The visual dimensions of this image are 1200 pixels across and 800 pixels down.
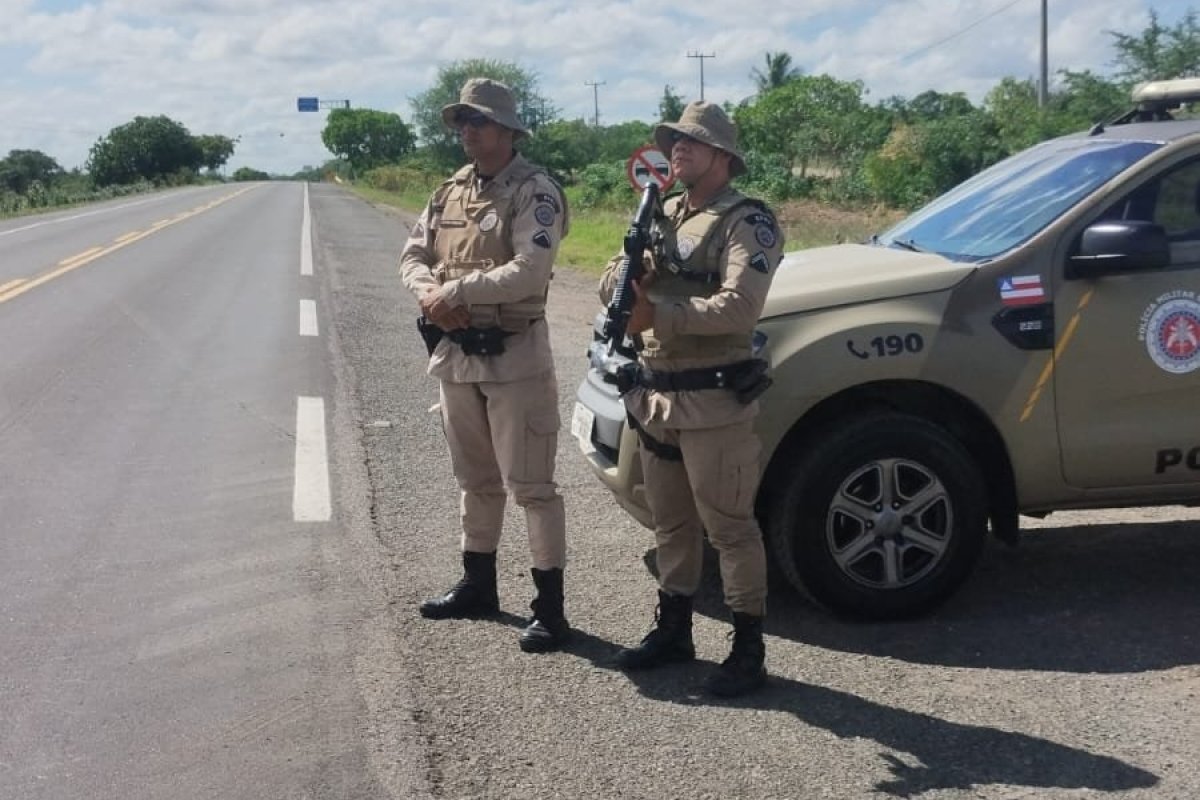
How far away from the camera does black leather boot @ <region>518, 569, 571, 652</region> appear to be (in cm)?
435

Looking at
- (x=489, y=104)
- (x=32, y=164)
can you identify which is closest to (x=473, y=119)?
(x=489, y=104)

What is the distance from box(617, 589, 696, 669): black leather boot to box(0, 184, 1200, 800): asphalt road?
0.06 metres

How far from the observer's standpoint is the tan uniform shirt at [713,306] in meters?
3.79

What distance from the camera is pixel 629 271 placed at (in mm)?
3840

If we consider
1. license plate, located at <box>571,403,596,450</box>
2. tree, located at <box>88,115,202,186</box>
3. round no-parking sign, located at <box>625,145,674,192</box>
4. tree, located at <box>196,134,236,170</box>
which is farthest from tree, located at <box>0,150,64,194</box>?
license plate, located at <box>571,403,596,450</box>

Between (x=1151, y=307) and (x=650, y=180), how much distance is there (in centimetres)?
191

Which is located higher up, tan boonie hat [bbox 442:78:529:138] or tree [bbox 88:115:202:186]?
tree [bbox 88:115:202:186]

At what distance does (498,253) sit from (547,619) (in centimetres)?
130

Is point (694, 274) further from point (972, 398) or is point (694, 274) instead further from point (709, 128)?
point (972, 398)

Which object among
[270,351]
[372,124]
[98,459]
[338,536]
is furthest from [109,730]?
[372,124]

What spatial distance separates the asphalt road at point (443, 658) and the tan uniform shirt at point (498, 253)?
3.19ft

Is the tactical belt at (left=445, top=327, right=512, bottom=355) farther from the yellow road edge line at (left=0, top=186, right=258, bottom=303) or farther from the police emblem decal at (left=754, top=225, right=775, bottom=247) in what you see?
the yellow road edge line at (left=0, top=186, right=258, bottom=303)

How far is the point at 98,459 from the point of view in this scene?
7.03 meters

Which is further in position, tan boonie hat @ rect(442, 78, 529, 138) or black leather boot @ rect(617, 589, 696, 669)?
tan boonie hat @ rect(442, 78, 529, 138)
